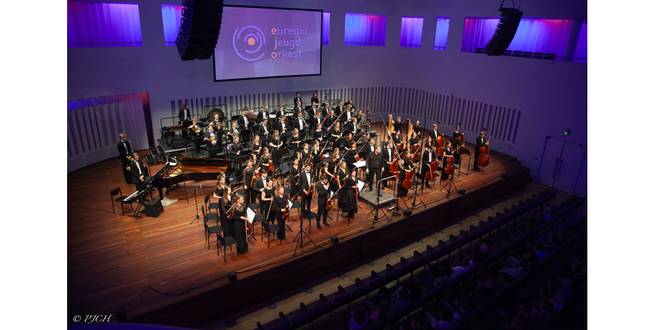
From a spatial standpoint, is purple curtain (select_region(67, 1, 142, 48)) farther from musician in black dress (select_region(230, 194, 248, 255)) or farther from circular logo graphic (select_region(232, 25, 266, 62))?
musician in black dress (select_region(230, 194, 248, 255))

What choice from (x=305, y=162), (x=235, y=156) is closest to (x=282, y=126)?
(x=235, y=156)

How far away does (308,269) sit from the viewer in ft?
25.3

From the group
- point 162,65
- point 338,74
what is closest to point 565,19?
point 338,74

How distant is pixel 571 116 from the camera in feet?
39.4

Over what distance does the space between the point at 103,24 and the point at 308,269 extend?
894 centimetres

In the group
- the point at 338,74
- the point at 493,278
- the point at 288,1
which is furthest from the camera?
the point at 338,74

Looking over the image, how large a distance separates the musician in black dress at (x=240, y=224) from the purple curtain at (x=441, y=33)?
37.5ft

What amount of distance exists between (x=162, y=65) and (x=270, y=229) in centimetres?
760

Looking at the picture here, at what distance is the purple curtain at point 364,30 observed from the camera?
1623 cm

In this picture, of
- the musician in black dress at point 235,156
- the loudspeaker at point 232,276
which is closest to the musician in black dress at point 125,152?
the musician in black dress at point 235,156

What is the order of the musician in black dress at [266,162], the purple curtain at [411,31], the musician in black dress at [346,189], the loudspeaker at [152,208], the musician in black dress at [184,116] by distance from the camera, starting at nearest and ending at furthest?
1. the musician in black dress at [346,189]
2. the loudspeaker at [152,208]
3. the musician in black dress at [266,162]
4. the musician in black dress at [184,116]
5. the purple curtain at [411,31]

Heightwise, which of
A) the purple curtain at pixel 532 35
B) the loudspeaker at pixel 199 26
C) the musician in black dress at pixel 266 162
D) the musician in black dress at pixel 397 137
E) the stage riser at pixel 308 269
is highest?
the purple curtain at pixel 532 35

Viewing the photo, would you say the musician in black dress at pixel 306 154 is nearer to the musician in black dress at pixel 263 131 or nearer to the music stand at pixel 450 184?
the musician in black dress at pixel 263 131

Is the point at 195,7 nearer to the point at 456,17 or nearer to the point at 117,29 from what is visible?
the point at 117,29
